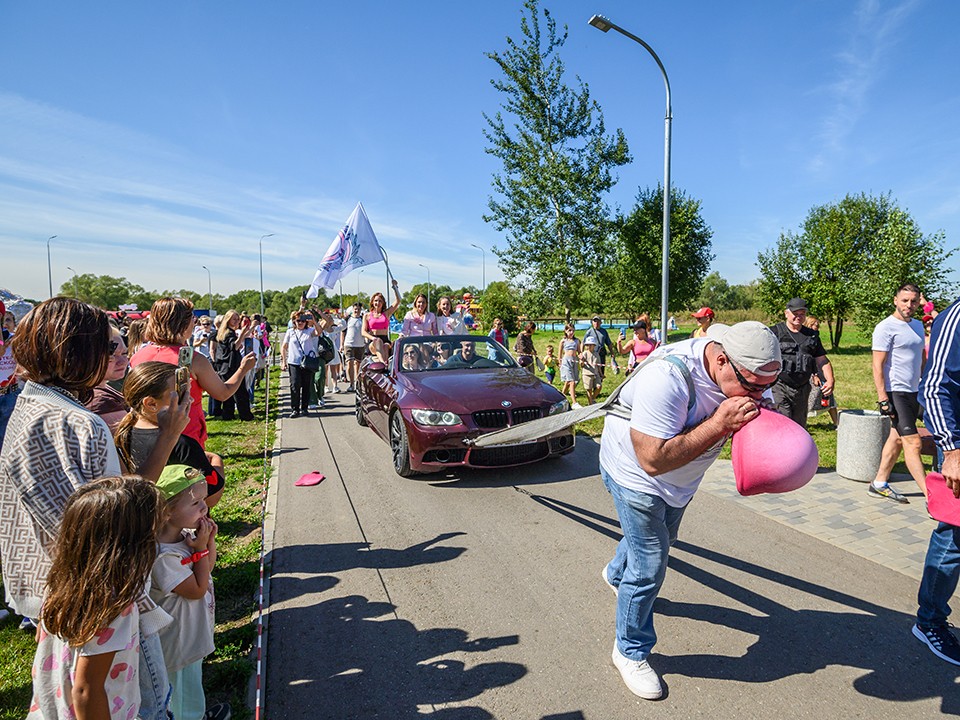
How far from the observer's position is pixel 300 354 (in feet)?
34.5

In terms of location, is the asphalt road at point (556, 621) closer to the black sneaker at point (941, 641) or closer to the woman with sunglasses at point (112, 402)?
the black sneaker at point (941, 641)

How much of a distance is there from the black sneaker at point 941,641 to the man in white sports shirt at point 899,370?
2.53 m

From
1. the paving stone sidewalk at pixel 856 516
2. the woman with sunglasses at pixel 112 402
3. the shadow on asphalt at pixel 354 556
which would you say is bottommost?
the shadow on asphalt at pixel 354 556

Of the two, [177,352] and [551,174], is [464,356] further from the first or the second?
[551,174]

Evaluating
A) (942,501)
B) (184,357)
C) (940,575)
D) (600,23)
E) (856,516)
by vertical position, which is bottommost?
(856,516)

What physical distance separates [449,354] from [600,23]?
831 centimetres

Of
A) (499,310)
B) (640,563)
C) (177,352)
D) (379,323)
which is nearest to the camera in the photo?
(640,563)

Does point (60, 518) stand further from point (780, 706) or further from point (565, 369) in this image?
point (565, 369)

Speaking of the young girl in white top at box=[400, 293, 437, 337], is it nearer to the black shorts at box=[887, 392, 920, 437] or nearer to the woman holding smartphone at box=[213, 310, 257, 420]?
the woman holding smartphone at box=[213, 310, 257, 420]

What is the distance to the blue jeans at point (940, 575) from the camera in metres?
3.02

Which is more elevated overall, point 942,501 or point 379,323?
point 379,323

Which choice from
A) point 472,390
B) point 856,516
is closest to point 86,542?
point 472,390

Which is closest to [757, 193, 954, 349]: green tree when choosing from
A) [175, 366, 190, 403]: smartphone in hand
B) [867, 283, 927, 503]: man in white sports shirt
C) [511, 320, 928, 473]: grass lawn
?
[511, 320, 928, 473]: grass lawn

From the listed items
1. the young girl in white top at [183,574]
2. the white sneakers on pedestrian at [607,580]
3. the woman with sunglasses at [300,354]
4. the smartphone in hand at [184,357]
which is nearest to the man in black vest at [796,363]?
the white sneakers on pedestrian at [607,580]
